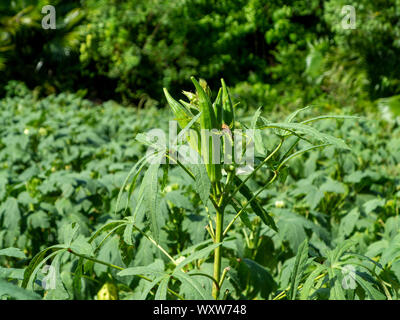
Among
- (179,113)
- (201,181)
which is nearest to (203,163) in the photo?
(201,181)

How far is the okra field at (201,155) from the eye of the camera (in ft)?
2.94

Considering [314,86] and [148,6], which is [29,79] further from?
[314,86]

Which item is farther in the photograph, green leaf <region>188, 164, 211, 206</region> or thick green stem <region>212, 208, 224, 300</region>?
thick green stem <region>212, 208, 224, 300</region>

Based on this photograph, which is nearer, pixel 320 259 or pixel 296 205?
pixel 320 259

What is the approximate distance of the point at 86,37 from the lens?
30.2ft

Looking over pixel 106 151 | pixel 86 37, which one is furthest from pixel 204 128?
pixel 86 37

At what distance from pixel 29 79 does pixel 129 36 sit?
7.96 feet

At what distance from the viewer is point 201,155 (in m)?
0.86

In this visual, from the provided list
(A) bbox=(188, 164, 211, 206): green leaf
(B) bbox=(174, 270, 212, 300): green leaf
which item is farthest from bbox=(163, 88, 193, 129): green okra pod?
(B) bbox=(174, 270, 212, 300): green leaf

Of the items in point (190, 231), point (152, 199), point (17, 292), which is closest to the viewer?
point (17, 292)

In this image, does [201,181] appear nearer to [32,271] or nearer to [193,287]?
[193,287]

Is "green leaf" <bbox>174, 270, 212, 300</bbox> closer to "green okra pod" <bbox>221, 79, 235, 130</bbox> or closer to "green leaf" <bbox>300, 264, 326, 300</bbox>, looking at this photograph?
"green leaf" <bbox>300, 264, 326, 300</bbox>

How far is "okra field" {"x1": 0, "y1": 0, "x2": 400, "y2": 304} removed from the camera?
0.90 metres

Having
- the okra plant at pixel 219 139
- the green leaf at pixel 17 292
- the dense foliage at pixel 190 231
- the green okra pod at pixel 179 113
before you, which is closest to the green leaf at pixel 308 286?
the dense foliage at pixel 190 231
